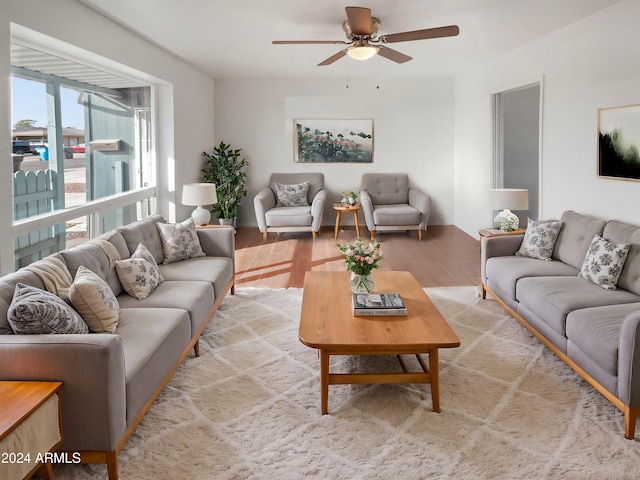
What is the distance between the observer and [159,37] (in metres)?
5.20

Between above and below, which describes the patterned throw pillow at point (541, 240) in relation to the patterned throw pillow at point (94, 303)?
above

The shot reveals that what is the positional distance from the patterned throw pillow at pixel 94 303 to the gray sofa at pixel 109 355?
0.08 metres

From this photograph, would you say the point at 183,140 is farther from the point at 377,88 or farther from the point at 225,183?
the point at 377,88

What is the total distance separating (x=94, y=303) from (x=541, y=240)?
346cm

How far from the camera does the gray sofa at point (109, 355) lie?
215 cm

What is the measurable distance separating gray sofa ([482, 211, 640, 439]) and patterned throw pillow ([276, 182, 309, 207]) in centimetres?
408

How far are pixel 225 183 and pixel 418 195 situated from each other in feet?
9.61

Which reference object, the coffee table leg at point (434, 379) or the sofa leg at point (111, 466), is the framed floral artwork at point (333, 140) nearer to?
the coffee table leg at point (434, 379)

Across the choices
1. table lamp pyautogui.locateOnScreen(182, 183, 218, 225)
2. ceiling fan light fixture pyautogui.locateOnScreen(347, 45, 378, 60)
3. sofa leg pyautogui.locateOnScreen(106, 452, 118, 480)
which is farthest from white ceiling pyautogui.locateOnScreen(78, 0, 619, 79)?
sofa leg pyautogui.locateOnScreen(106, 452, 118, 480)

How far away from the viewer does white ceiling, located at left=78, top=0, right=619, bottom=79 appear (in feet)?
13.4

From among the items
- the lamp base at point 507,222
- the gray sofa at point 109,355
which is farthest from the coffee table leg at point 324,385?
the lamp base at point 507,222

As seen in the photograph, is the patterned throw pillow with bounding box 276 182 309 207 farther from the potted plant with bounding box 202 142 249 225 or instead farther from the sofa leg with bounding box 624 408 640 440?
the sofa leg with bounding box 624 408 640 440

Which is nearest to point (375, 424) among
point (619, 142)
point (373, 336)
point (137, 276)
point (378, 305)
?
point (373, 336)

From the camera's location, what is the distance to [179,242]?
14.7ft
